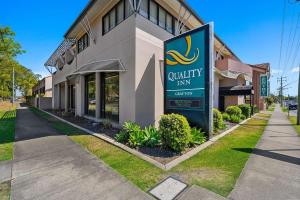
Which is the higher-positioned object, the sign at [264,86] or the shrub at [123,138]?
the sign at [264,86]

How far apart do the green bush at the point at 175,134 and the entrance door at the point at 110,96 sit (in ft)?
16.8

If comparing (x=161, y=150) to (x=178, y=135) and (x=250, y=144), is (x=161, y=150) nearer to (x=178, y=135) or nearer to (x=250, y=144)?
(x=178, y=135)

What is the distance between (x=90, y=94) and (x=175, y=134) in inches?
405

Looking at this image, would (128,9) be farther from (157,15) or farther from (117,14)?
(157,15)

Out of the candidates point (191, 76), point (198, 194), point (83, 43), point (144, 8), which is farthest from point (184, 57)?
point (83, 43)

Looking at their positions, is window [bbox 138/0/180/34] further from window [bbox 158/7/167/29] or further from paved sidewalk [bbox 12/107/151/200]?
paved sidewalk [bbox 12/107/151/200]

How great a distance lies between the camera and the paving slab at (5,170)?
409 cm

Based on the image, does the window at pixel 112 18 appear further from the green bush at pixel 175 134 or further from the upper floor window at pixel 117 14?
the green bush at pixel 175 134

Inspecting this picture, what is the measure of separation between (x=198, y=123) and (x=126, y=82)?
4359 mm

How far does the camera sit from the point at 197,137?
6547mm

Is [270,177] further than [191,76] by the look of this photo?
No

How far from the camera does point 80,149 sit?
243 inches

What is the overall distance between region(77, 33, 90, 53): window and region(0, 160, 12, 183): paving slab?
1110 centimetres

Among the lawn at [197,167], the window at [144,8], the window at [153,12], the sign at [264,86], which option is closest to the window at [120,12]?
the window at [144,8]
